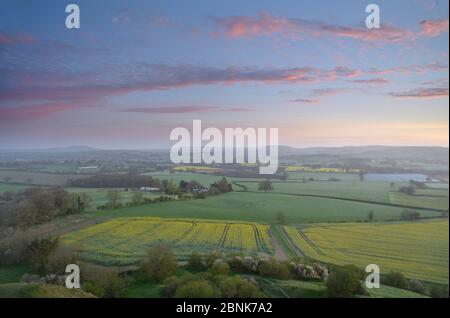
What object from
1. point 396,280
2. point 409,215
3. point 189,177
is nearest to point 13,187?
point 189,177

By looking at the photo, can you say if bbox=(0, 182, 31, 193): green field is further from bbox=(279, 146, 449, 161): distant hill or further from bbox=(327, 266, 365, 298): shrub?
bbox=(327, 266, 365, 298): shrub

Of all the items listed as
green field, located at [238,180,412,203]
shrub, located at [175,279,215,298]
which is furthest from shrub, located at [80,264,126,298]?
green field, located at [238,180,412,203]

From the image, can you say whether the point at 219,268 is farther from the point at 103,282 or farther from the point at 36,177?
the point at 36,177

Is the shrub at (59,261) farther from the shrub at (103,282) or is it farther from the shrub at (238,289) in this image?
the shrub at (238,289)
